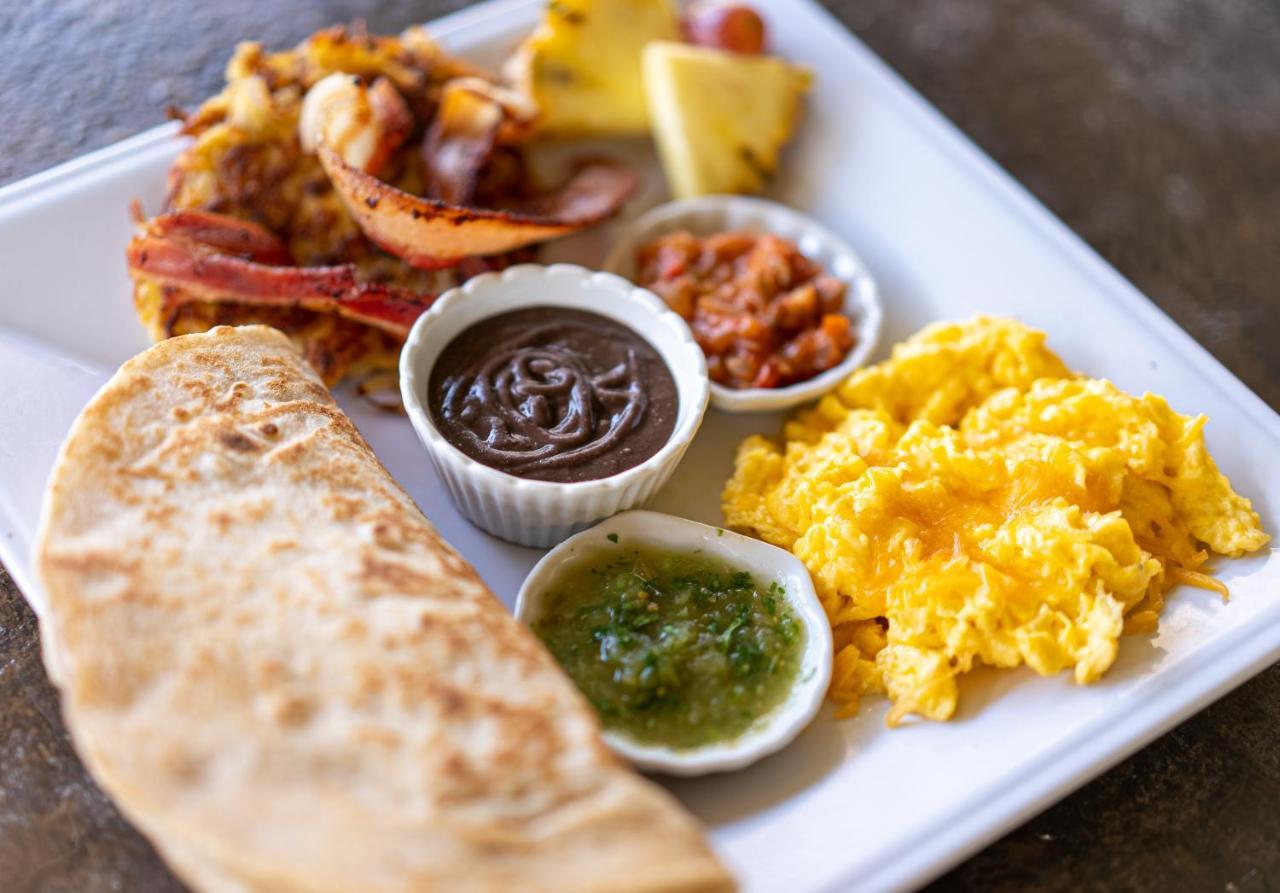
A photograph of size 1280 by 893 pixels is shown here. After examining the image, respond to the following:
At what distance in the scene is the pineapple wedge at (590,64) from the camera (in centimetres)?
428

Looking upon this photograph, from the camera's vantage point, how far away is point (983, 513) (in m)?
3.25

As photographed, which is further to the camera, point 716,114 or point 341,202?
point 716,114

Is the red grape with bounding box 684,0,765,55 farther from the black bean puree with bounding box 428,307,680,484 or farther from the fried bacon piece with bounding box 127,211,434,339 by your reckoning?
the fried bacon piece with bounding box 127,211,434,339

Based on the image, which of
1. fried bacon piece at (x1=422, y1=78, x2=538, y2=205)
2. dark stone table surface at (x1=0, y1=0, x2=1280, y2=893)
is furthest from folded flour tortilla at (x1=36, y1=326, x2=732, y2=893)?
fried bacon piece at (x1=422, y1=78, x2=538, y2=205)

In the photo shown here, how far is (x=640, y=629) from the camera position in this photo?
2984mm

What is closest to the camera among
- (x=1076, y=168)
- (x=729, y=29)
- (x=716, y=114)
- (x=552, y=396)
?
(x=552, y=396)

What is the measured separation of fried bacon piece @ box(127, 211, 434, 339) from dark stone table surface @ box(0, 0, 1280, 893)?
0.89 metres

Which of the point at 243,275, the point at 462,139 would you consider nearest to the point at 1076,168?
the point at 462,139

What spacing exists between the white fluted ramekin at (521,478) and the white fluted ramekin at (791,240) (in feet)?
1.07

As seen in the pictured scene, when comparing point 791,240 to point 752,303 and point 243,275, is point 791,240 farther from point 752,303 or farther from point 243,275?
point 243,275

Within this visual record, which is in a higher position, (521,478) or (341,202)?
(341,202)

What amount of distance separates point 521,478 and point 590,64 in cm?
196

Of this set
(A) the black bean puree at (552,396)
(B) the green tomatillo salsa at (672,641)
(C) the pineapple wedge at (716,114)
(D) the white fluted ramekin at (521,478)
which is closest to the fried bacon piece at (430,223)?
(D) the white fluted ramekin at (521,478)

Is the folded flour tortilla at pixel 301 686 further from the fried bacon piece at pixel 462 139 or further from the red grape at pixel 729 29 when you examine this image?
the red grape at pixel 729 29
